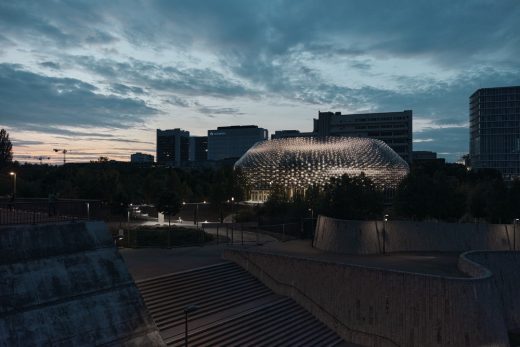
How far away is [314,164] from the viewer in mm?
62969

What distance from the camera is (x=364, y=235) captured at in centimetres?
2631

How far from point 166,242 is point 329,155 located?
41.5 m

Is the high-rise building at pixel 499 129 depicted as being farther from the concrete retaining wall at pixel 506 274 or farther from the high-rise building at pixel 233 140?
the concrete retaining wall at pixel 506 274

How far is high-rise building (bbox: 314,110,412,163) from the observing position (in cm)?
11431

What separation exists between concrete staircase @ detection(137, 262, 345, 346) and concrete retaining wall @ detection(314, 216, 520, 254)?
880 cm

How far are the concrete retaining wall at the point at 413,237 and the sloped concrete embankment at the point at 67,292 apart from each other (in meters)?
15.9

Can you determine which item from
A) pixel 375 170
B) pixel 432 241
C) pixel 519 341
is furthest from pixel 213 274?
pixel 375 170

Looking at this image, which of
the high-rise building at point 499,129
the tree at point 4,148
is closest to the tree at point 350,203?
the tree at point 4,148

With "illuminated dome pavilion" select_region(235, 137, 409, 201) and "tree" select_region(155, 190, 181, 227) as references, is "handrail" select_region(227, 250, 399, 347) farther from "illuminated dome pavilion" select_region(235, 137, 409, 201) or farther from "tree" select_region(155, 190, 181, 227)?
"illuminated dome pavilion" select_region(235, 137, 409, 201)

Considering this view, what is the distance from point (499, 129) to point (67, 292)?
468 feet

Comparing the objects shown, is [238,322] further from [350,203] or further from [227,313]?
[350,203]

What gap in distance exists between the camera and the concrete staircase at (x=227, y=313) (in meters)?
14.1

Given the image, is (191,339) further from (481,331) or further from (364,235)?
(364,235)

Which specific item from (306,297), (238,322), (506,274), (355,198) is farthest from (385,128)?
(238,322)
